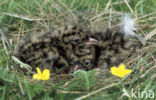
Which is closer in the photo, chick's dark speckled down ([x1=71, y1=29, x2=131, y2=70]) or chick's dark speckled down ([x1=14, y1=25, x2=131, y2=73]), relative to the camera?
chick's dark speckled down ([x1=14, y1=25, x2=131, y2=73])

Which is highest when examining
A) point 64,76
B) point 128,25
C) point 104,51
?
point 128,25

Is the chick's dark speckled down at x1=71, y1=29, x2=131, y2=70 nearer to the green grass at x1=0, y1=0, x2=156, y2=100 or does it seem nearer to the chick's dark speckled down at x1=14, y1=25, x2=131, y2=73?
the chick's dark speckled down at x1=14, y1=25, x2=131, y2=73

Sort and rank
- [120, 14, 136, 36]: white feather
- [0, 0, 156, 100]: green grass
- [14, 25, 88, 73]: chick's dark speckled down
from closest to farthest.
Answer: [0, 0, 156, 100]: green grass → [14, 25, 88, 73]: chick's dark speckled down → [120, 14, 136, 36]: white feather

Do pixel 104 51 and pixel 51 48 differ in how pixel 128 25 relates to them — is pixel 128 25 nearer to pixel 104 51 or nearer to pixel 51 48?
pixel 104 51

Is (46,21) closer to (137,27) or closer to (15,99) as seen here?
(137,27)

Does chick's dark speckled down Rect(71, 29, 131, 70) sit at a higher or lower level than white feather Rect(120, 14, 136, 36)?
lower

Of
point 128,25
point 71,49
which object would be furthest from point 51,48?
point 128,25

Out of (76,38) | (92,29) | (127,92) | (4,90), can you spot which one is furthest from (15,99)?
(92,29)

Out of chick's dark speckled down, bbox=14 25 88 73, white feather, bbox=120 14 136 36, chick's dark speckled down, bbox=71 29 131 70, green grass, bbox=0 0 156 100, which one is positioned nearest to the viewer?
green grass, bbox=0 0 156 100

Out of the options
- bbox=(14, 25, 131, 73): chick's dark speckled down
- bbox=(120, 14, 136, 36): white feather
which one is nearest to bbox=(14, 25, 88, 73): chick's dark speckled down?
bbox=(14, 25, 131, 73): chick's dark speckled down
